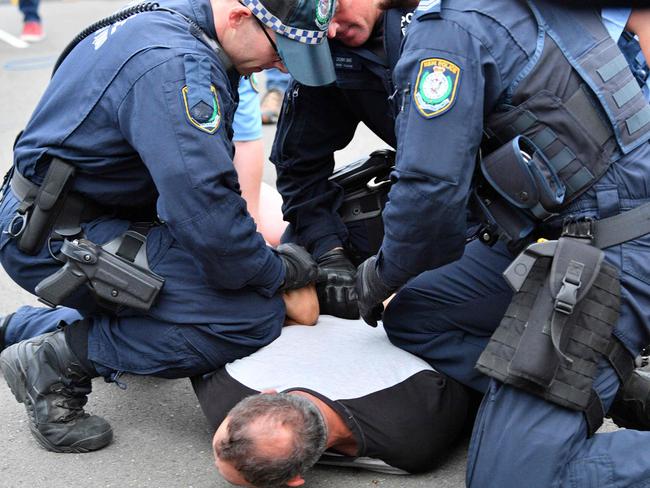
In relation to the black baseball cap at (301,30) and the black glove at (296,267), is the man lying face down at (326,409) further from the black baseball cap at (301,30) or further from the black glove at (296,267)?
the black baseball cap at (301,30)

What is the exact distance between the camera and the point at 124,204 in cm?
309

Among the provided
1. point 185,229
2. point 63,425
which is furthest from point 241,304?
point 63,425

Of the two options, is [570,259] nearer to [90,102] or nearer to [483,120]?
[483,120]

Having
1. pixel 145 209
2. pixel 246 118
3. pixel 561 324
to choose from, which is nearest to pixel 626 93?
pixel 561 324

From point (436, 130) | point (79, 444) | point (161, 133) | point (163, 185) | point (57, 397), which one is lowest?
point (79, 444)

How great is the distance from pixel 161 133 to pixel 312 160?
104cm

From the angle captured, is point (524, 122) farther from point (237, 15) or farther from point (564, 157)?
point (237, 15)

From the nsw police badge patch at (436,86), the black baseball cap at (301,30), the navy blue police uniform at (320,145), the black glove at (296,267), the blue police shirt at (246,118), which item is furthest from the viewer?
the blue police shirt at (246,118)

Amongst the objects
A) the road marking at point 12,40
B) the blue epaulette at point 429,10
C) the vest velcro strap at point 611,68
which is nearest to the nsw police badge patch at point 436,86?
the blue epaulette at point 429,10

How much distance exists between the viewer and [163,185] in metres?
2.76

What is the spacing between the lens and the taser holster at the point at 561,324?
8.15 feet

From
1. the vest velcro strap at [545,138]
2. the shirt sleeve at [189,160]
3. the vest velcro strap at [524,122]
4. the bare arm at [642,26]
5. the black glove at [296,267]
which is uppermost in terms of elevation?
the bare arm at [642,26]

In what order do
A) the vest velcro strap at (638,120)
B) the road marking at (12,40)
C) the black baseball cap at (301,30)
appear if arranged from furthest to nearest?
the road marking at (12,40), the black baseball cap at (301,30), the vest velcro strap at (638,120)

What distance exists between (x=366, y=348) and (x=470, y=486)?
24.8 inches
